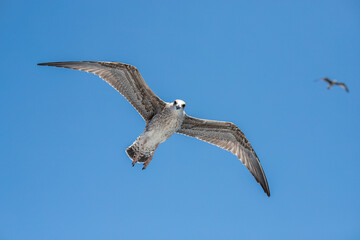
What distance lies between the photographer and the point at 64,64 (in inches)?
394

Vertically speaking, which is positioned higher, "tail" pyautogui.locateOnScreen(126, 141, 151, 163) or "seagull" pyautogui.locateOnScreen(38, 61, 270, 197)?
"seagull" pyautogui.locateOnScreen(38, 61, 270, 197)

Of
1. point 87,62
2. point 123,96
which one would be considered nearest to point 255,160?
point 123,96

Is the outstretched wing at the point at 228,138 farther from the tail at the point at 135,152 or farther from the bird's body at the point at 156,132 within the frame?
the tail at the point at 135,152

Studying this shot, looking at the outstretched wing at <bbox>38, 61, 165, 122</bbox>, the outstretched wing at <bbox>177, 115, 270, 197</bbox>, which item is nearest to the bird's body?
the outstretched wing at <bbox>38, 61, 165, 122</bbox>

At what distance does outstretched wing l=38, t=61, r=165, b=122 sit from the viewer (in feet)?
32.1

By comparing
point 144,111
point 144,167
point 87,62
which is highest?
point 87,62

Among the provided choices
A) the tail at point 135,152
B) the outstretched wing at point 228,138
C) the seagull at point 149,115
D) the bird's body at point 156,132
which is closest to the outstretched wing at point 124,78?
the seagull at point 149,115

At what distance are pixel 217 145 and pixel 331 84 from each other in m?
3.91

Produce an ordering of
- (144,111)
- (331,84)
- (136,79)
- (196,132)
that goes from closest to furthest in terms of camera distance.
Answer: (331,84)
(136,79)
(144,111)
(196,132)

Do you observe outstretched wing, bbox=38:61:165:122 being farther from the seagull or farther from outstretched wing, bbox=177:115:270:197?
outstretched wing, bbox=177:115:270:197

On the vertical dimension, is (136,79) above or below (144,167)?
above

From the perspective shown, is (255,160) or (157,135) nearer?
(157,135)

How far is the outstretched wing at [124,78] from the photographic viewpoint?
977 cm

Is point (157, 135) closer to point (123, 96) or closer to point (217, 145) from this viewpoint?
point (123, 96)
